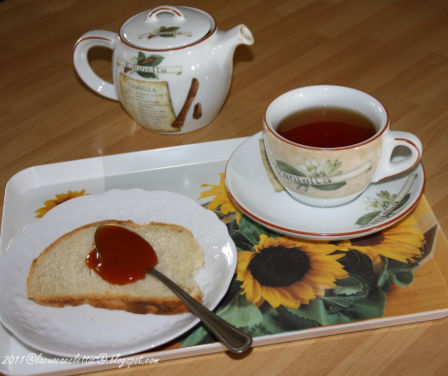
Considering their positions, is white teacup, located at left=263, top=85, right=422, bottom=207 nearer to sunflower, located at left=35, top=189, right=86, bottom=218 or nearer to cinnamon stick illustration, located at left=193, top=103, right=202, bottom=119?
cinnamon stick illustration, located at left=193, top=103, right=202, bottom=119

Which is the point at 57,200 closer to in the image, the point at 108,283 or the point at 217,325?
the point at 108,283

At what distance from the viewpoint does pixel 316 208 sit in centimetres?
76

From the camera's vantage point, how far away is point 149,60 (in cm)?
89

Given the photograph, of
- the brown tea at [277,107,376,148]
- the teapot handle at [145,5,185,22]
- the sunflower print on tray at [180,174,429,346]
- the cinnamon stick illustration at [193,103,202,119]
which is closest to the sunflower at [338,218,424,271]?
the sunflower print on tray at [180,174,429,346]

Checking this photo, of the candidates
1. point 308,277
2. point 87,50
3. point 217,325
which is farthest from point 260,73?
point 217,325

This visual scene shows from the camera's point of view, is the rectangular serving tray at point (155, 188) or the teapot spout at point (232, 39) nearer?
the rectangular serving tray at point (155, 188)

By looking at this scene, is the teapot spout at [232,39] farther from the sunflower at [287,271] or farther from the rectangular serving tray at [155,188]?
the sunflower at [287,271]

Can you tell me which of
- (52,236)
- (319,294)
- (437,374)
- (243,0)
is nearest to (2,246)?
(52,236)

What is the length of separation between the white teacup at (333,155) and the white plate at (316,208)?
0.02 meters

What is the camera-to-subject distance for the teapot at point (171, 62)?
2.92 feet

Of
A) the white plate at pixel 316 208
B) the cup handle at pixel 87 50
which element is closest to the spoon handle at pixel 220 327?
the white plate at pixel 316 208

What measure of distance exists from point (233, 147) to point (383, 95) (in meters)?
0.38

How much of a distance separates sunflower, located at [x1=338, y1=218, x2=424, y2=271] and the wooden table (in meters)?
0.07

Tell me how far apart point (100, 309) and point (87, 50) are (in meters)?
0.55
